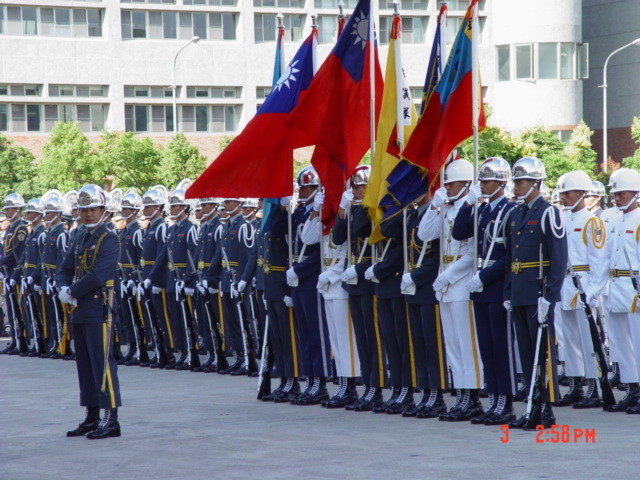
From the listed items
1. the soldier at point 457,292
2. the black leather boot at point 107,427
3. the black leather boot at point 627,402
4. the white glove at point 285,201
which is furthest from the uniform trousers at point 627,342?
the black leather boot at point 107,427

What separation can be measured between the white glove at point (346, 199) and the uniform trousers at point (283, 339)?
1479mm

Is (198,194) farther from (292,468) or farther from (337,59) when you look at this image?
(292,468)

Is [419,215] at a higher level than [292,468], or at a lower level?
higher

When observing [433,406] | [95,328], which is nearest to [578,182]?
[433,406]

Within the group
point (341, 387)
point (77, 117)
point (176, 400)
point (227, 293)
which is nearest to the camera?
point (341, 387)

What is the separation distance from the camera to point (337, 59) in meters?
12.5

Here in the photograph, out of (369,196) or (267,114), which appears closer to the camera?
(369,196)

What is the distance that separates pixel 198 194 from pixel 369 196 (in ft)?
6.02

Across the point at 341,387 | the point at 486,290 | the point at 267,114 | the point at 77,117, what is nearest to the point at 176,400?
the point at 341,387

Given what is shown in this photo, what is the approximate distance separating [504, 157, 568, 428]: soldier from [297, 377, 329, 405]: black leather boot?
2722 millimetres

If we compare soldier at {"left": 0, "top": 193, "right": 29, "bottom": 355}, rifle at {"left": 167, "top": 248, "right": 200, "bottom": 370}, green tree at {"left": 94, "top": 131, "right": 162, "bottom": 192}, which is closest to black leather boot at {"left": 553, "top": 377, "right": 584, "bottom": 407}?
rifle at {"left": 167, "top": 248, "right": 200, "bottom": 370}

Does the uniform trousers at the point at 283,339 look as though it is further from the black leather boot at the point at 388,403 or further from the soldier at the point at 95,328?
the soldier at the point at 95,328

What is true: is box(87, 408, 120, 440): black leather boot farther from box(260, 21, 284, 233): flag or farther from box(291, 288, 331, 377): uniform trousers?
box(260, 21, 284, 233): flag

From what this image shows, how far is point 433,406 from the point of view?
1120 cm
